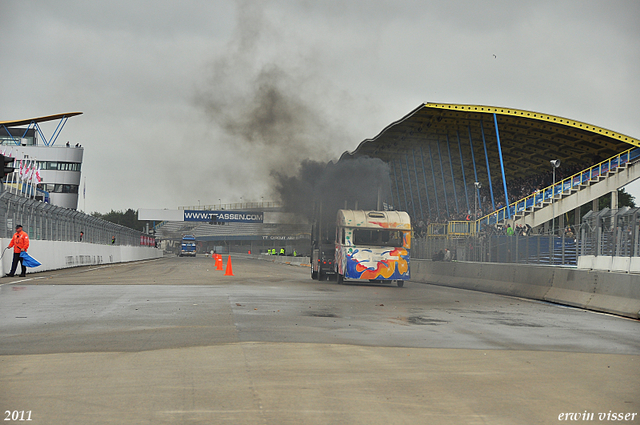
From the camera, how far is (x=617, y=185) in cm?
4694

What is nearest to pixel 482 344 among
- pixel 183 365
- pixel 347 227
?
pixel 183 365

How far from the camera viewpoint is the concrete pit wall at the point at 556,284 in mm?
15227

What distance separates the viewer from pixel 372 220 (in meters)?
26.2

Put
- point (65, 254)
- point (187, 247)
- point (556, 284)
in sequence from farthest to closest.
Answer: point (187, 247) < point (65, 254) < point (556, 284)

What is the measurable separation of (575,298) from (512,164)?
49156 mm

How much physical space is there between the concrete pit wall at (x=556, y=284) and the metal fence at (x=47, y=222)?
1739 centimetres

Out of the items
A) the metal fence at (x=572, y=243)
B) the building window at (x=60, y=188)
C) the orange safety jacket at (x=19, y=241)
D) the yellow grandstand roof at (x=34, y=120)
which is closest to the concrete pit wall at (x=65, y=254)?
the orange safety jacket at (x=19, y=241)

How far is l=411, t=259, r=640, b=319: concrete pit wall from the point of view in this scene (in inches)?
599

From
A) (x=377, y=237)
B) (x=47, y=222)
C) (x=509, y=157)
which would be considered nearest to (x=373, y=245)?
(x=377, y=237)

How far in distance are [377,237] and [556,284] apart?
837 centimetres

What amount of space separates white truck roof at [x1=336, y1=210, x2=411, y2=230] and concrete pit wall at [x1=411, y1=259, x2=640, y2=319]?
9.39ft

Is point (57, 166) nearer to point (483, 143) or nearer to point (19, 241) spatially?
point (483, 143)

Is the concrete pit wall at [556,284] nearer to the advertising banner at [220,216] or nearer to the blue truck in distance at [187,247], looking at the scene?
the blue truck in distance at [187,247]

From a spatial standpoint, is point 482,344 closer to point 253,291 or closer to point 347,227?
point 253,291
